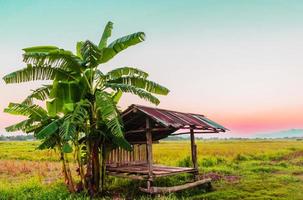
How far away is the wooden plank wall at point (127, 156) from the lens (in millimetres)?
11898

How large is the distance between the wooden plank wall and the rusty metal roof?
0.45 m

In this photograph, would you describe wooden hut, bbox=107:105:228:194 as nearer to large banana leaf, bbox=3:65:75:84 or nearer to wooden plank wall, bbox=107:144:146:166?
wooden plank wall, bbox=107:144:146:166

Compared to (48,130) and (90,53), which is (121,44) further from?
(48,130)

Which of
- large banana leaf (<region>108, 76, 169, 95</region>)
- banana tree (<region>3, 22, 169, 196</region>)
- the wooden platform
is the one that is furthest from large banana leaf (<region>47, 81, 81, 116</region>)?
the wooden platform

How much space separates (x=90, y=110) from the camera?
33.8 ft

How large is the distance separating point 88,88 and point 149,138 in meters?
2.24

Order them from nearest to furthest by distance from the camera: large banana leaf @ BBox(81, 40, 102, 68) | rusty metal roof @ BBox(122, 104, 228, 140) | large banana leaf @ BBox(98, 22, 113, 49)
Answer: large banana leaf @ BBox(81, 40, 102, 68) → rusty metal roof @ BBox(122, 104, 228, 140) → large banana leaf @ BBox(98, 22, 113, 49)

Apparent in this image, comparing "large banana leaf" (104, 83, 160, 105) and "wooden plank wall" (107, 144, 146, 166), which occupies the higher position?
"large banana leaf" (104, 83, 160, 105)

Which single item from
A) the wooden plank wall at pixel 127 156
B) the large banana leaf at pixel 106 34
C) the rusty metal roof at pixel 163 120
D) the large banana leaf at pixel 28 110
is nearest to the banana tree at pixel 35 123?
the large banana leaf at pixel 28 110

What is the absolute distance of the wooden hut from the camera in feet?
32.9

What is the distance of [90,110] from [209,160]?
34.3 feet

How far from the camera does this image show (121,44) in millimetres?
10008

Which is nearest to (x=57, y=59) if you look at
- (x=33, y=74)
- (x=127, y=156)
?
(x=33, y=74)

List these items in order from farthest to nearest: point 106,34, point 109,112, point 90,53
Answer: point 106,34, point 90,53, point 109,112
